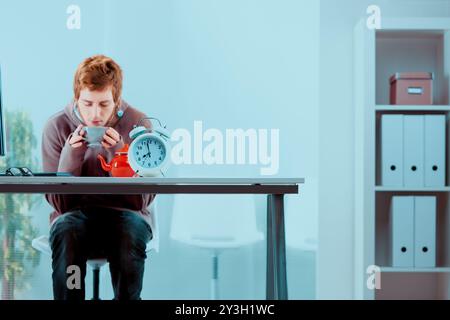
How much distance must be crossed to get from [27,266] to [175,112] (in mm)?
1073

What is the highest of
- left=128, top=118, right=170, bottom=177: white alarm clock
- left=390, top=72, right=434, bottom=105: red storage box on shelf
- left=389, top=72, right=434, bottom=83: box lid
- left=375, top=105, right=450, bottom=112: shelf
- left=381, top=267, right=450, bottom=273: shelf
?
left=389, top=72, right=434, bottom=83: box lid

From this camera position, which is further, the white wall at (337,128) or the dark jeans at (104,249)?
the white wall at (337,128)

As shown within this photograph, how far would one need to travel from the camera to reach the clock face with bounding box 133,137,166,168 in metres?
1.83

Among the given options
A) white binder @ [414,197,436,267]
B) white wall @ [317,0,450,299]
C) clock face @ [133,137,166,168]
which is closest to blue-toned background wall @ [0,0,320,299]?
white wall @ [317,0,450,299]

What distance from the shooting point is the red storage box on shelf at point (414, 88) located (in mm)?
2785

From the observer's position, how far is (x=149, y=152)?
184cm

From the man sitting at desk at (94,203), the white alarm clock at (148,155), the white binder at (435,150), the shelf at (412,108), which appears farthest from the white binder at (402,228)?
the white alarm clock at (148,155)

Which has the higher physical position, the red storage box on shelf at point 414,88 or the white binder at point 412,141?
the red storage box on shelf at point 414,88

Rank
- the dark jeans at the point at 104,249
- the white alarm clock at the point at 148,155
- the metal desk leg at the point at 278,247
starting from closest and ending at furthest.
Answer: the metal desk leg at the point at 278,247 < the white alarm clock at the point at 148,155 < the dark jeans at the point at 104,249

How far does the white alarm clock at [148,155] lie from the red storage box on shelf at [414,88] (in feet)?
4.57

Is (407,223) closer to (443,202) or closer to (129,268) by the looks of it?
(443,202)

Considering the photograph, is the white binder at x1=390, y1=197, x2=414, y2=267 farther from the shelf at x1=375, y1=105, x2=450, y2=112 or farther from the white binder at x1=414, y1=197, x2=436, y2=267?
the shelf at x1=375, y1=105, x2=450, y2=112

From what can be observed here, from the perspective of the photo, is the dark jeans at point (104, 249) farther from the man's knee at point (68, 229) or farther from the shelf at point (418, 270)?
the shelf at point (418, 270)

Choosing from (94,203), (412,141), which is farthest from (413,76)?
(94,203)
